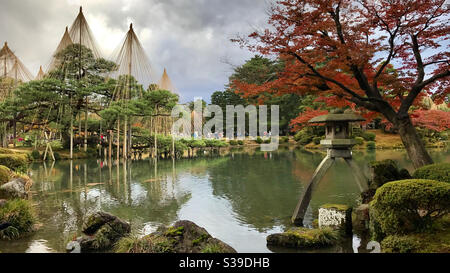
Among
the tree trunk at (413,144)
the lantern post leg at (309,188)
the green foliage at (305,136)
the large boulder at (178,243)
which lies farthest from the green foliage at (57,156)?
the green foliage at (305,136)

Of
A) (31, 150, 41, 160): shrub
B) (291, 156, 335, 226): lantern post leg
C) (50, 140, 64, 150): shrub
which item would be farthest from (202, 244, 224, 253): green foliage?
(50, 140, 64, 150): shrub

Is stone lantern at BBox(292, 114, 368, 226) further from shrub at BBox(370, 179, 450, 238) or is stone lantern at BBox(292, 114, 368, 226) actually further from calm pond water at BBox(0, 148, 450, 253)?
shrub at BBox(370, 179, 450, 238)

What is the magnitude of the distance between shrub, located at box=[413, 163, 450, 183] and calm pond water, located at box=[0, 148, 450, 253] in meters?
1.79

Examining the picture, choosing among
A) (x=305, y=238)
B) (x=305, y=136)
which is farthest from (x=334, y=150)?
(x=305, y=136)

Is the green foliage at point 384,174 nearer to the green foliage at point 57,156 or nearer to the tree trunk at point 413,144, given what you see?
the tree trunk at point 413,144

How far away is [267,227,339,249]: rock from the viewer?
469cm

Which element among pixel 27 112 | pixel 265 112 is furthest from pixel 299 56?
pixel 265 112

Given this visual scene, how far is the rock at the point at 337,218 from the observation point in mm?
5195

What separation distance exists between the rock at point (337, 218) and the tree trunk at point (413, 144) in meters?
2.62

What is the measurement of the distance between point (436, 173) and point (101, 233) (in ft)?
20.1

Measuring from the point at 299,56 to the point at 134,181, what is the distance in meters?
9.03

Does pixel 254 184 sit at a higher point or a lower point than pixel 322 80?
lower
